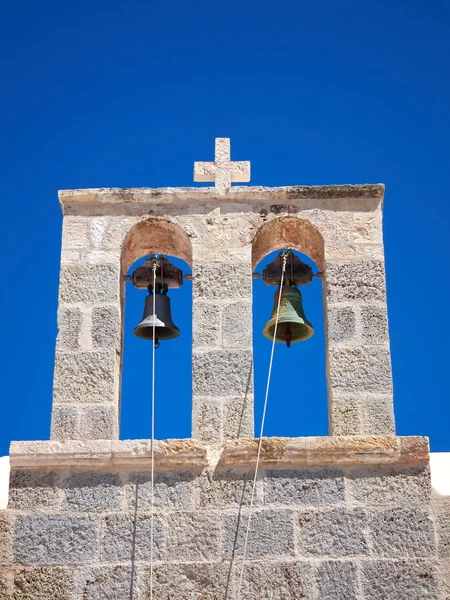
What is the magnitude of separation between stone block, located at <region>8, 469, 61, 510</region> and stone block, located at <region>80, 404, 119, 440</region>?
313mm

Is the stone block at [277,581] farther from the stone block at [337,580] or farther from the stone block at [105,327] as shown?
the stone block at [105,327]

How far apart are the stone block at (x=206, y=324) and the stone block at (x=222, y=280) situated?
2.7 inches

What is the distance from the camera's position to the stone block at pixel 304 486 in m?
7.05

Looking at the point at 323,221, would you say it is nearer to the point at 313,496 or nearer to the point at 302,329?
the point at 302,329

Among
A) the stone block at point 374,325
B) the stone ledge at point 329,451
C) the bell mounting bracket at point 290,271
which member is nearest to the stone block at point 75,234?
the bell mounting bracket at point 290,271

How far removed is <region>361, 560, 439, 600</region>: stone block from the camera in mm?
6801

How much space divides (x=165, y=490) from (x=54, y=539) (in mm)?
667

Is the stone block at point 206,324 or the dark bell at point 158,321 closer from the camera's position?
the stone block at point 206,324

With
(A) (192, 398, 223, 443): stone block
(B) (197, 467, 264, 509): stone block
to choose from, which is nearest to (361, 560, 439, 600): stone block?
(B) (197, 467, 264, 509): stone block

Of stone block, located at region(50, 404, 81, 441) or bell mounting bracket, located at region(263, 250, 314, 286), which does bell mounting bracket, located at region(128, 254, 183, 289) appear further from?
stone block, located at region(50, 404, 81, 441)

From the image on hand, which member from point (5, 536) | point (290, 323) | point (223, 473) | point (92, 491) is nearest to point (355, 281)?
point (290, 323)

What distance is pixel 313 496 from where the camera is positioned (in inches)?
278

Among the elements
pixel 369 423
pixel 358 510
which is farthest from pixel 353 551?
pixel 369 423

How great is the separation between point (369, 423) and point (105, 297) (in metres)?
1.76
